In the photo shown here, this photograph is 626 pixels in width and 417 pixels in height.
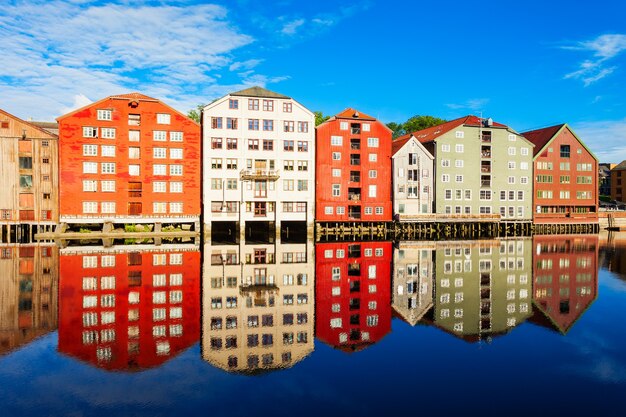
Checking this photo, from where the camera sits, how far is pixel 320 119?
295 feet

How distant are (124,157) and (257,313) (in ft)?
143

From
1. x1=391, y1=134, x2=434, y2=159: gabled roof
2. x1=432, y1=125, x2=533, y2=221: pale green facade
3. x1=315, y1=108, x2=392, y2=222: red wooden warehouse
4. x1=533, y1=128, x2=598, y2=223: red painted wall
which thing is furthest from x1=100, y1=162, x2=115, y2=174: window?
x1=533, y1=128, x2=598, y2=223: red painted wall

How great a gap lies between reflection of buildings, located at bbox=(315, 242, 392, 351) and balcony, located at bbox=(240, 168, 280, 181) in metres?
18.5

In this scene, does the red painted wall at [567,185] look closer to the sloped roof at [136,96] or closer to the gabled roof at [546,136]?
the gabled roof at [546,136]

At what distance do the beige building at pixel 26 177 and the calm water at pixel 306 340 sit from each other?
26.7 metres

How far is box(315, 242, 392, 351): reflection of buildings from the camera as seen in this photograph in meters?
18.0

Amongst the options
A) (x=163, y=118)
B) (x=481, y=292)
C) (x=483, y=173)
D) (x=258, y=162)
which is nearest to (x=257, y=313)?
(x=481, y=292)

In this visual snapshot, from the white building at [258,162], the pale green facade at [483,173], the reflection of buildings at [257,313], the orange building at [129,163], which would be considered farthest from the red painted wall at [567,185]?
the orange building at [129,163]

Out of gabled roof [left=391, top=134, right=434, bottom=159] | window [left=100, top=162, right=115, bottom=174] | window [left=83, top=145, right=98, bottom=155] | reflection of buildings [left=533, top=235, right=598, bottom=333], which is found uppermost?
gabled roof [left=391, top=134, right=434, bottom=159]

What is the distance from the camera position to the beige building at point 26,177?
56.3 m

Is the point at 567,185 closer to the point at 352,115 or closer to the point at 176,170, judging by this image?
the point at 352,115

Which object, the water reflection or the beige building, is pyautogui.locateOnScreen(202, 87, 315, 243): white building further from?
the beige building

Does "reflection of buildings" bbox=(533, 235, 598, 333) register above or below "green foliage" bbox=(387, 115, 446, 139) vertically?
below

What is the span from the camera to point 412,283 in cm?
2872
